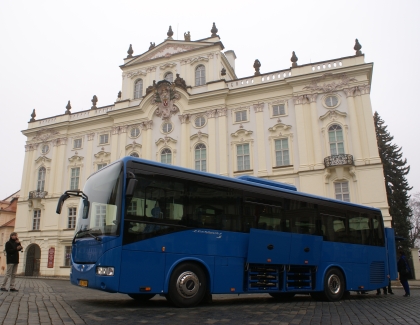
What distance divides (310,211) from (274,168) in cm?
1600

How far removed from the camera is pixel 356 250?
13852mm

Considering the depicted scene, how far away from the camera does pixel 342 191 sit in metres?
26.2

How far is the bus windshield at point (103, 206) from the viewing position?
9.02 m

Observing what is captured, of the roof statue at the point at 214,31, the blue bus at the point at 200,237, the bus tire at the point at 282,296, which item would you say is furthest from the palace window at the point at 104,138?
the bus tire at the point at 282,296

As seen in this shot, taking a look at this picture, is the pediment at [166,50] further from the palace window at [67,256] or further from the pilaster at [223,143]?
the palace window at [67,256]

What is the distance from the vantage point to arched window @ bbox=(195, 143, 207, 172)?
30.9 meters

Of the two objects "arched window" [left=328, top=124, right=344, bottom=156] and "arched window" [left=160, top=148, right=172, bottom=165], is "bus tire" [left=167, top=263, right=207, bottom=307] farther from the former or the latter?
"arched window" [left=160, top=148, right=172, bottom=165]

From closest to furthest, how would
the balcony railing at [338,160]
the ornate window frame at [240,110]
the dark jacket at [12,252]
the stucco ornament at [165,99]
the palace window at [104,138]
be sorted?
the dark jacket at [12,252], the balcony railing at [338,160], the ornate window frame at [240,110], the stucco ornament at [165,99], the palace window at [104,138]

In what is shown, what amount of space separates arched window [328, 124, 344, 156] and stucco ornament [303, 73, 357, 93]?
286 centimetres

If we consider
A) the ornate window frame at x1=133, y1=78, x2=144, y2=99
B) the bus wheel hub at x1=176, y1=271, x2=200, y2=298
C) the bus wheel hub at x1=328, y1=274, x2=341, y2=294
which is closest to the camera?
the bus wheel hub at x1=176, y1=271, x2=200, y2=298

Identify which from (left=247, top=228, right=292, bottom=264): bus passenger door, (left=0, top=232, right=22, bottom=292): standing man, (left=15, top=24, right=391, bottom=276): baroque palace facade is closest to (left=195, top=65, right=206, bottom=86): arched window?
(left=15, top=24, right=391, bottom=276): baroque palace facade

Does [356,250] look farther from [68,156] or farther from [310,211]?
[68,156]

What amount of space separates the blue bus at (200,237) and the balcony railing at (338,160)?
13078 mm

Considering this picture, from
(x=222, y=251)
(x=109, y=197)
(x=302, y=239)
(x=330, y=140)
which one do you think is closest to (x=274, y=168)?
(x=330, y=140)
